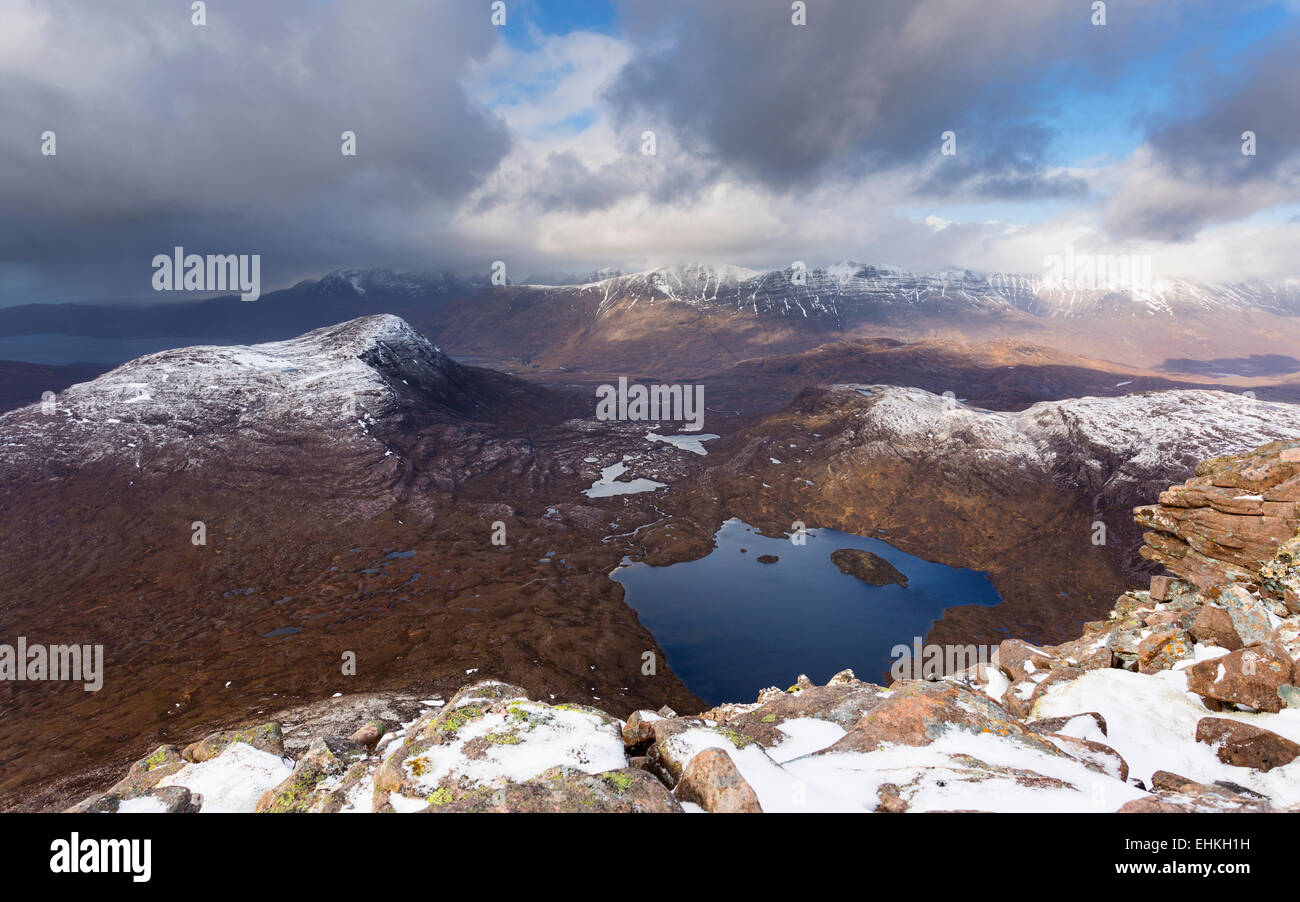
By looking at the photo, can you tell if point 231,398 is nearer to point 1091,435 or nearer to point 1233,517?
point 1233,517

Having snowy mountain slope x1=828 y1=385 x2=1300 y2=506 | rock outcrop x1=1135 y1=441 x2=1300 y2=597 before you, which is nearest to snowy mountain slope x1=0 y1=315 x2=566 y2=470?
snowy mountain slope x1=828 y1=385 x2=1300 y2=506

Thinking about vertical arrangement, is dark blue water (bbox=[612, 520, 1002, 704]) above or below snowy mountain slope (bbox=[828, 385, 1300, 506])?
below

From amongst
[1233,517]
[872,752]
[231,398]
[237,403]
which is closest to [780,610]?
[1233,517]

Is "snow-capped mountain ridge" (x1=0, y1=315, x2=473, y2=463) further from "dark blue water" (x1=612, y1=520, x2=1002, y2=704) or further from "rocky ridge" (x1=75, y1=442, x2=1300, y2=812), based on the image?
"rocky ridge" (x1=75, y1=442, x2=1300, y2=812)

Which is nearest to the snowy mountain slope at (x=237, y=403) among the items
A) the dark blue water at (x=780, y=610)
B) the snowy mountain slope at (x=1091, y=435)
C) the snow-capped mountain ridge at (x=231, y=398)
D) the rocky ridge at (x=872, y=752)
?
Result: the snow-capped mountain ridge at (x=231, y=398)

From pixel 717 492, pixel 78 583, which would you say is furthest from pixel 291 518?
pixel 717 492
